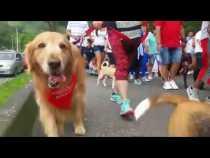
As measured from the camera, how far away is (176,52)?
1120 cm

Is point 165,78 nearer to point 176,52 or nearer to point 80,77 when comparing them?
point 176,52

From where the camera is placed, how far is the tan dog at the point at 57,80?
6160 mm

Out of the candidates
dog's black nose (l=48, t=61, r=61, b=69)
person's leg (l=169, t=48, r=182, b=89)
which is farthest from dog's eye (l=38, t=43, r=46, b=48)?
person's leg (l=169, t=48, r=182, b=89)

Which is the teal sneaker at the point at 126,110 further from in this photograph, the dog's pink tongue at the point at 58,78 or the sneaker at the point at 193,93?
the sneaker at the point at 193,93

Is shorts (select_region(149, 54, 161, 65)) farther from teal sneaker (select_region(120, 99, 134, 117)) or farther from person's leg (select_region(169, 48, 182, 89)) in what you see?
teal sneaker (select_region(120, 99, 134, 117))

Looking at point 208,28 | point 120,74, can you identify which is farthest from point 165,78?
point 120,74

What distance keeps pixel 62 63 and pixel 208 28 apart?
10.8ft

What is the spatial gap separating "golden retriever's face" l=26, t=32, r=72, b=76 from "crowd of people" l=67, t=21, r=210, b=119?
1423mm

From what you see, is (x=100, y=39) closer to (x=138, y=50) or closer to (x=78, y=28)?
(x=78, y=28)

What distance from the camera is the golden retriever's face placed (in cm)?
607

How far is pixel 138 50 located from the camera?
1345 cm

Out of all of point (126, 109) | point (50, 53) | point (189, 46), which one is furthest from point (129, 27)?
point (189, 46)

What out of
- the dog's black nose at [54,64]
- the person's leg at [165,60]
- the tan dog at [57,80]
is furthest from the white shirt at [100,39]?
the dog's black nose at [54,64]
